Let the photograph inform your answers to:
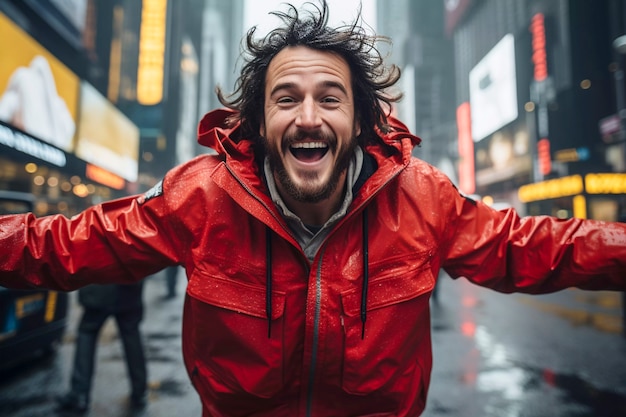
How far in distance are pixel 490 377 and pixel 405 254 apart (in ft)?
13.4

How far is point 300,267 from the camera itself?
5.80 feet

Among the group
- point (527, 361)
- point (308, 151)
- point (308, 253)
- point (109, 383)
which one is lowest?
point (109, 383)

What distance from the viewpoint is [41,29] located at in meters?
17.8

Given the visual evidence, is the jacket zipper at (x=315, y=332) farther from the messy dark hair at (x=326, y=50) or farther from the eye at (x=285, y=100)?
the messy dark hair at (x=326, y=50)

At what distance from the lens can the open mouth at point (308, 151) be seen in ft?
6.50

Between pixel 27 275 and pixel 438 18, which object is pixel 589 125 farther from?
pixel 438 18

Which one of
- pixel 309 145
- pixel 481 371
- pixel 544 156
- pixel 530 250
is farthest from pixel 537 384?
pixel 544 156

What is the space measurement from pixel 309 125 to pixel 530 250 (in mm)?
→ 1167

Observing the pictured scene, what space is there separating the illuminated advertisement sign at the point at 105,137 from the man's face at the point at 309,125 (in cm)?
2021

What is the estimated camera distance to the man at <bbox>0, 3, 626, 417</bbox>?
171 centimetres

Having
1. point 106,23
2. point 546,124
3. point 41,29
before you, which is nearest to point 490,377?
point 41,29

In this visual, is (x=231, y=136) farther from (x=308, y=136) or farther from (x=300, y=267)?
(x=300, y=267)

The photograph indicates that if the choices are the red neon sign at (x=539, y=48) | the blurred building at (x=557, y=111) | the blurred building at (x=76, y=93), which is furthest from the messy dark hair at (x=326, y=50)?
the red neon sign at (x=539, y=48)

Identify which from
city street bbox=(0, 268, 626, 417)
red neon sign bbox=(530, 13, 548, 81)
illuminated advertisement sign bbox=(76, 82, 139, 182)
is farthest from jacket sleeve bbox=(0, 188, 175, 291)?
red neon sign bbox=(530, 13, 548, 81)
